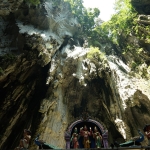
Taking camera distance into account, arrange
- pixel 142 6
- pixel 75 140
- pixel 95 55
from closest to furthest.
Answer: pixel 75 140 → pixel 95 55 → pixel 142 6

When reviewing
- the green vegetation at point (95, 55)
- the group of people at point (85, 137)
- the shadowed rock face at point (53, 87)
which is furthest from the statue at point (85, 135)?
the green vegetation at point (95, 55)

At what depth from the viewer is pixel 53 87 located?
15547 millimetres

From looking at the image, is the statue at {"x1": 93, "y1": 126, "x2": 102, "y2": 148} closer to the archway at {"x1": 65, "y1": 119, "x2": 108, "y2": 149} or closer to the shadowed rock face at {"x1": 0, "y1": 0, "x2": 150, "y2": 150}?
the archway at {"x1": 65, "y1": 119, "x2": 108, "y2": 149}

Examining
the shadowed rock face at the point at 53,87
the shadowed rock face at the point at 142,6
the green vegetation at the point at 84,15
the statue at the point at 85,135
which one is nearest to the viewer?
the statue at the point at 85,135

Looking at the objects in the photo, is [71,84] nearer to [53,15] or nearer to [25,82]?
[25,82]

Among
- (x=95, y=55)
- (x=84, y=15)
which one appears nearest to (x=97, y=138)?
(x=95, y=55)

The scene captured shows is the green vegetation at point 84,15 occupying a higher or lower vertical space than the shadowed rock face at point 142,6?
higher

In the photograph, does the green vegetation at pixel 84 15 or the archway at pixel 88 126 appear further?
the green vegetation at pixel 84 15

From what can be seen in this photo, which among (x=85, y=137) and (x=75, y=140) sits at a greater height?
(x=85, y=137)

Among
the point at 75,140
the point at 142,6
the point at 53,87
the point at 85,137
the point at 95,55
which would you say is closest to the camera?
the point at 75,140

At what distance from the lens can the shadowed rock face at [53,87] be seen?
13.7 meters

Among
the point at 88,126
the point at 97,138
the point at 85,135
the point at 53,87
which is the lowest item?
the point at 97,138

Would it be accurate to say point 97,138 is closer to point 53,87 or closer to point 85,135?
point 85,135

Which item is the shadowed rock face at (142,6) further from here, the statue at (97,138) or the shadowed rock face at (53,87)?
the statue at (97,138)
